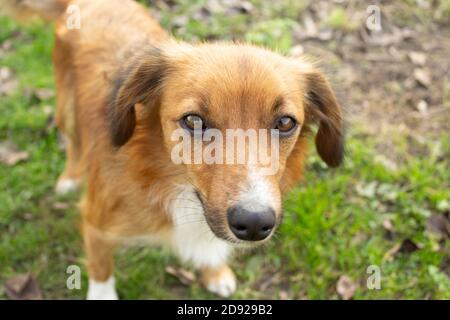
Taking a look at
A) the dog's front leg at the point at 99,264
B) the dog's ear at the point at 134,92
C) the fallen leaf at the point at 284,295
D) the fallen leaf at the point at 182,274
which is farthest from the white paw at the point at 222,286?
the dog's ear at the point at 134,92

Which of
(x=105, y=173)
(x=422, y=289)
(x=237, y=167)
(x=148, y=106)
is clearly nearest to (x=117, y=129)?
(x=148, y=106)

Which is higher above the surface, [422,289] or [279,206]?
[279,206]

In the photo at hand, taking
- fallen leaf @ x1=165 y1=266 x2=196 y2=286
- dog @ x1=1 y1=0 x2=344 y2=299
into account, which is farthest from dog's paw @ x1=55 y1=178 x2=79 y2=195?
fallen leaf @ x1=165 y1=266 x2=196 y2=286

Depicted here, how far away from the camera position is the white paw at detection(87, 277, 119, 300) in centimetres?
374

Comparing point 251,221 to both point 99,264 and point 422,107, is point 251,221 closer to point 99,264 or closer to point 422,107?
point 99,264

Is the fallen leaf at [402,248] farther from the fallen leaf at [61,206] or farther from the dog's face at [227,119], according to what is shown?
the fallen leaf at [61,206]

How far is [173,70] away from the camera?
9.82 feet

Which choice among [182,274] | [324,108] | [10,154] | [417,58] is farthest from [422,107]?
[10,154]

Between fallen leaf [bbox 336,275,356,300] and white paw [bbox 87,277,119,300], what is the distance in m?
1.65

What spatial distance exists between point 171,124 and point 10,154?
2.53 m

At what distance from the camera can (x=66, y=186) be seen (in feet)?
14.9
